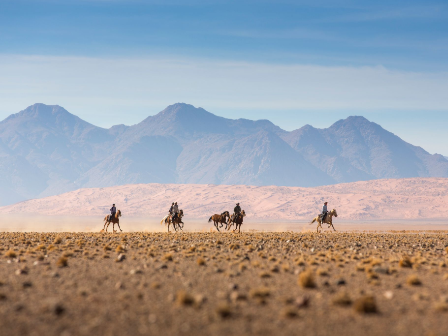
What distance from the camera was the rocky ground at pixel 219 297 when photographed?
380 inches

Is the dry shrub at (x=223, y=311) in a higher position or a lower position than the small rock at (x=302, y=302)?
lower

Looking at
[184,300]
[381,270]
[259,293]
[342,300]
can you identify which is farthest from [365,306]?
[381,270]

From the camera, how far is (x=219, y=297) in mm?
11828

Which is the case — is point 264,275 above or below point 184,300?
above

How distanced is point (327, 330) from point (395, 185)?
199763mm

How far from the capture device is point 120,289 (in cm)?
A: 1274

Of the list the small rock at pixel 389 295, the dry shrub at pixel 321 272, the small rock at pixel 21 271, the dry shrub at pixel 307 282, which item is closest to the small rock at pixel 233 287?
the dry shrub at pixel 307 282

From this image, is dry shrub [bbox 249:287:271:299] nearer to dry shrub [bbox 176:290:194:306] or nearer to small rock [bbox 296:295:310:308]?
small rock [bbox 296:295:310:308]

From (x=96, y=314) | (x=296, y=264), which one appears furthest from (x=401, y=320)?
(x=296, y=264)

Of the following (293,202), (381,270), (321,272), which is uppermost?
(293,202)

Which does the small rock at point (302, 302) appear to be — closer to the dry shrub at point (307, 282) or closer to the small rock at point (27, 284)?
the dry shrub at point (307, 282)

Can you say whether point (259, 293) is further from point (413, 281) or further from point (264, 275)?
point (413, 281)

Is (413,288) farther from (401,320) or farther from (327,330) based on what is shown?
(327,330)

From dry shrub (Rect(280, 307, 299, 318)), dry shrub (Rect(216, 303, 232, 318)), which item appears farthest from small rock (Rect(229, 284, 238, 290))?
dry shrub (Rect(280, 307, 299, 318))
